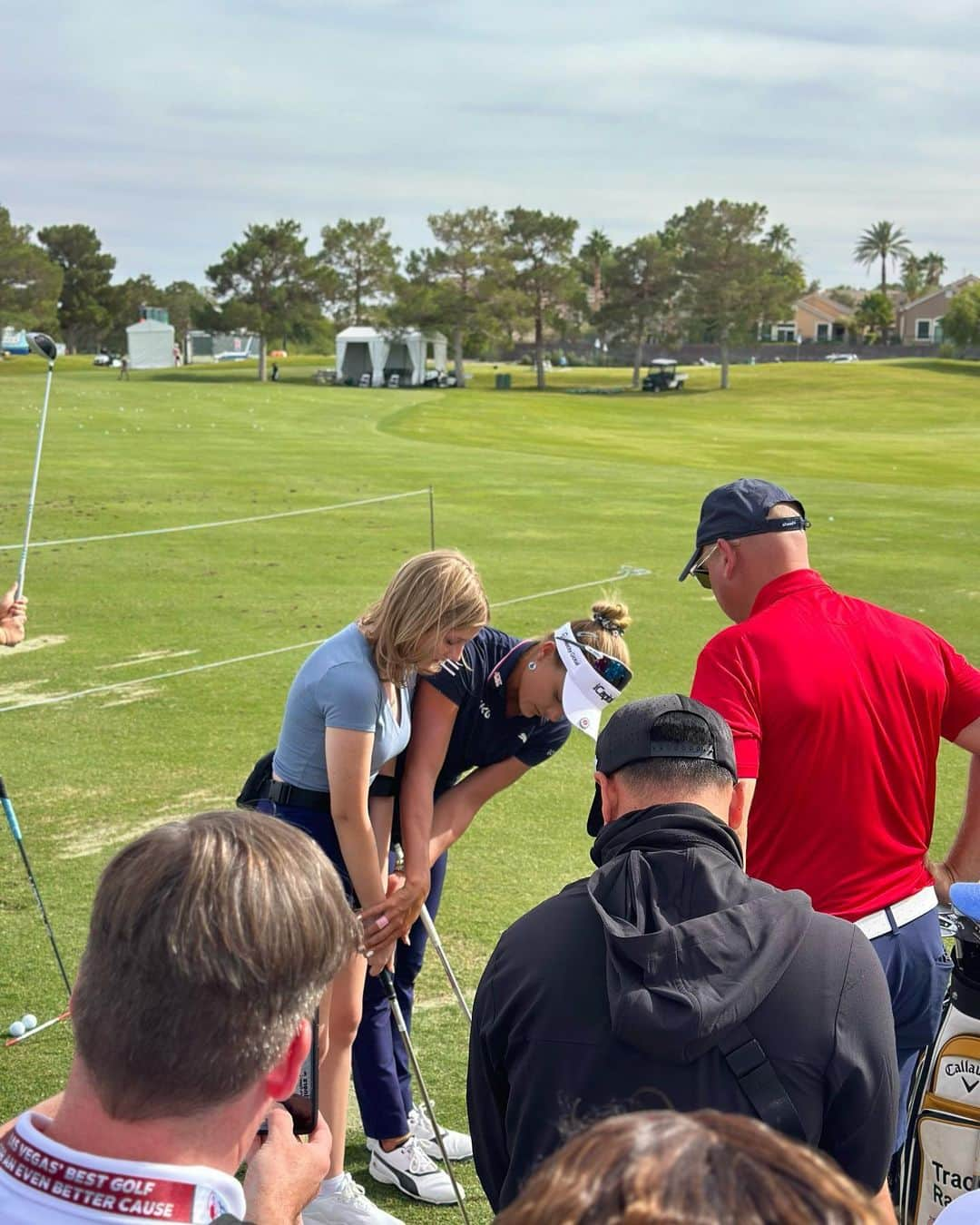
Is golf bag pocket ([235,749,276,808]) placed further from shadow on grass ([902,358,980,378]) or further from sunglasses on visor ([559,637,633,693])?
shadow on grass ([902,358,980,378])

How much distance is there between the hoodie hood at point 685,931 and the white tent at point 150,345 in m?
87.9

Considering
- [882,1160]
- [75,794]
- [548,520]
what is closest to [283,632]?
[75,794]

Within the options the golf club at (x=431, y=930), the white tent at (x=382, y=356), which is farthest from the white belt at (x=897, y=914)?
the white tent at (x=382, y=356)

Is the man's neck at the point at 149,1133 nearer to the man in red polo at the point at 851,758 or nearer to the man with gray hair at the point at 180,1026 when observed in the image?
the man with gray hair at the point at 180,1026

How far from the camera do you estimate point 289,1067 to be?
187cm

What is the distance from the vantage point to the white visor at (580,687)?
4371 millimetres

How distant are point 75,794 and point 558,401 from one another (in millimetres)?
55704

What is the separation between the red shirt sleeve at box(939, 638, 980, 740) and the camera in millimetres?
3840

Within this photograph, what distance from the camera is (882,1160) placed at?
2.54m

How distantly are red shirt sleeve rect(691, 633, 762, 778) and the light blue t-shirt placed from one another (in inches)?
41.8

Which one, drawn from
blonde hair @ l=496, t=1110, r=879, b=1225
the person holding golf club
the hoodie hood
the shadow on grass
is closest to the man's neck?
blonde hair @ l=496, t=1110, r=879, b=1225

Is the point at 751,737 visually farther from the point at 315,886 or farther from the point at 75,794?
the point at 75,794

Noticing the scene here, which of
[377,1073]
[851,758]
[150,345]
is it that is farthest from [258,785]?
[150,345]

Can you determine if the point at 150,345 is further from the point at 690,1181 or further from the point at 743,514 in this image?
the point at 690,1181
